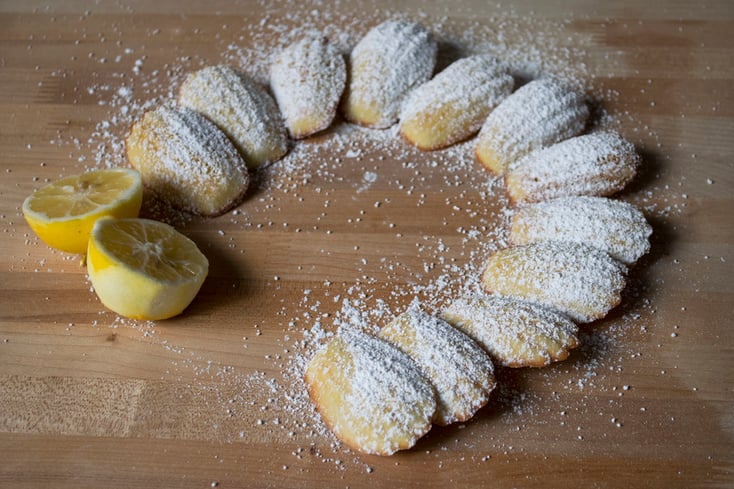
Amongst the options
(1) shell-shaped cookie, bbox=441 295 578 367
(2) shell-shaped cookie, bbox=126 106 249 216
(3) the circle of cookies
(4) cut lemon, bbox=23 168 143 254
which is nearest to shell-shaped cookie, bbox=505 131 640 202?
(3) the circle of cookies

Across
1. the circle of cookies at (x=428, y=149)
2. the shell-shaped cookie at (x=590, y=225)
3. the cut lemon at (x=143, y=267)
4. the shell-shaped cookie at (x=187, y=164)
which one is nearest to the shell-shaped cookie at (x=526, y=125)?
the circle of cookies at (x=428, y=149)

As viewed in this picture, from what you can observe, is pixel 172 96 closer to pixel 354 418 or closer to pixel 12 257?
pixel 12 257

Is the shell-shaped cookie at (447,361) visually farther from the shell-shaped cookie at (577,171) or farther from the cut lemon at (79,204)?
the cut lemon at (79,204)

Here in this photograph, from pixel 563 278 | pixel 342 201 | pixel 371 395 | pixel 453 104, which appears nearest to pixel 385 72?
pixel 453 104

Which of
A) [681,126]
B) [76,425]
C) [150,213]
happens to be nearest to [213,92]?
[150,213]

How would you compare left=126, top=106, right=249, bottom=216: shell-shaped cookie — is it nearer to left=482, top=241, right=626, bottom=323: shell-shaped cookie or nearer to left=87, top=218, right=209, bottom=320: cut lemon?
left=87, top=218, right=209, bottom=320: cut lemon

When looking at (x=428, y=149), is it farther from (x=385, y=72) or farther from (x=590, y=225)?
(x=590, y=225)
